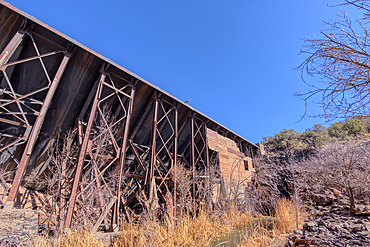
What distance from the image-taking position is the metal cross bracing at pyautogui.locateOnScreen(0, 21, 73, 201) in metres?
5.03

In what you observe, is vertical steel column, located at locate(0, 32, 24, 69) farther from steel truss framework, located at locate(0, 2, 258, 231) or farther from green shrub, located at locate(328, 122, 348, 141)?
green shrub, located at locate(328, 122, 348, 141)

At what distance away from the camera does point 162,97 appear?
9.77 m

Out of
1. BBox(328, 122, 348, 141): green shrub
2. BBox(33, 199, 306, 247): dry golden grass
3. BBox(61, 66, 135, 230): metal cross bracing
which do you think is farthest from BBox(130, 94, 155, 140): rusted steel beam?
BBox(328, 122, 348, 141): green shrub

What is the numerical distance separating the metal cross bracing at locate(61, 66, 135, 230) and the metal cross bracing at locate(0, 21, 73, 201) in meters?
1.25

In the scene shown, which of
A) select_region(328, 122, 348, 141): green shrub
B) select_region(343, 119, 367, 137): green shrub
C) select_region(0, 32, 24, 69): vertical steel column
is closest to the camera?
select_region(0, 32, 24, 69): vertical steel column

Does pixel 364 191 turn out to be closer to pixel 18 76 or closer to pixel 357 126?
pixel 18 76

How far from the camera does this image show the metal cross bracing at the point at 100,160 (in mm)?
5514

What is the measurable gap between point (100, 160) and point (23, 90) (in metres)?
3.93

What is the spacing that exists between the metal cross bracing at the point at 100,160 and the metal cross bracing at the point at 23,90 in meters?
1.25

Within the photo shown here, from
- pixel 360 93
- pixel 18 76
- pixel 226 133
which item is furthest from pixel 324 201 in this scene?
pixel 18 76

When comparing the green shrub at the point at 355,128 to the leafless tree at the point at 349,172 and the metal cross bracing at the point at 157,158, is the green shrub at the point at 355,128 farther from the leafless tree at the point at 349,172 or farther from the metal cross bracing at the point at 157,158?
the metal cross bracing at the point at 157,158

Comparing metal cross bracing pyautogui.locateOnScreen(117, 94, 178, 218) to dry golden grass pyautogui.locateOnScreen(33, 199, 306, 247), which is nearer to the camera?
dry golden grass pyautogui.locateOnScreen(33, 199, 306, 247)

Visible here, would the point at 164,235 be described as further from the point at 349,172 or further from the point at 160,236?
the point at 349,172

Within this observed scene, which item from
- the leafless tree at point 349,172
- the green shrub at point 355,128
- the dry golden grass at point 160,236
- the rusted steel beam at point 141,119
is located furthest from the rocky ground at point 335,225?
the green shrub at point 355,128
